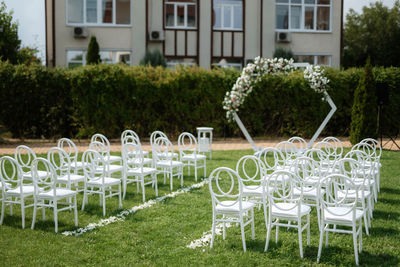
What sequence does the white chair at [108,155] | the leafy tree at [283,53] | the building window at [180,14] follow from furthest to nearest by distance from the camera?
the building window at [180,14]
the leafy tree at [283,53]
the white chair at [108,155]

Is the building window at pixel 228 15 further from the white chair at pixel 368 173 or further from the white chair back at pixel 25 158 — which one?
the white chair at pixel 368 173

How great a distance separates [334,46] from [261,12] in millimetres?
4189

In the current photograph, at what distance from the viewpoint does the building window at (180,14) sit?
22.6 metres

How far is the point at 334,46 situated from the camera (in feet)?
Answer: 78.2

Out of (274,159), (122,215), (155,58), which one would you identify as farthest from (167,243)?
(155,58)

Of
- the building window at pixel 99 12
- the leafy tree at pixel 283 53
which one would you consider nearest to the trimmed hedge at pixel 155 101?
the leafy tree at pixel 283 53

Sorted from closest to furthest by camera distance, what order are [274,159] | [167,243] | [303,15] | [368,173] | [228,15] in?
[167,243], [368,173], [274,159], [228,15], [303,15]

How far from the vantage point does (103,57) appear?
22.2 metres

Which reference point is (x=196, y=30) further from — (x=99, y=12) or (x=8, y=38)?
(x=8, y=38)

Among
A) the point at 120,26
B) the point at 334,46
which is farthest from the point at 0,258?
the point at 334,46

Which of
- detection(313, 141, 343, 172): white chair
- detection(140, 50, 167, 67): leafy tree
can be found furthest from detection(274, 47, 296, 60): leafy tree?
detection(313, 141, 343, 172): white chair

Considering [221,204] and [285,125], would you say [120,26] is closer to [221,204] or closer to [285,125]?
[285,125]

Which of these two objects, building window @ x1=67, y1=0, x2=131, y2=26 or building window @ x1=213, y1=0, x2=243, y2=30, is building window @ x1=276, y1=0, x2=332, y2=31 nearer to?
building window @ x1=213, y1=0, x2=243, y2=30

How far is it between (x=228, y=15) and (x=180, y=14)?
242 centimetres
